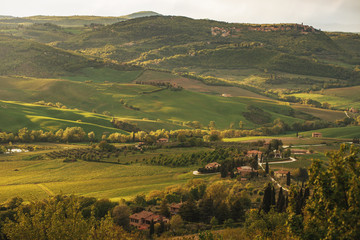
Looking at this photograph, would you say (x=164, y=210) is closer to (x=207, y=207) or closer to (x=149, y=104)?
(x=207, y=207)

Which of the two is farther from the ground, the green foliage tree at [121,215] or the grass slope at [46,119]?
the grass slope at [46,119]

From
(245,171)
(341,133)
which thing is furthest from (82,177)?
(341,133)

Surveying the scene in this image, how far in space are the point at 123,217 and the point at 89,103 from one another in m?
127

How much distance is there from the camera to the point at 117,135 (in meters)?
129

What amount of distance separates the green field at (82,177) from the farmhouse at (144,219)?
1213 centimetres

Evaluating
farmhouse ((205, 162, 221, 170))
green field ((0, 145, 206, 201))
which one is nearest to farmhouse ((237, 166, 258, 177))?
farmhouse ((205, 162, 221, 170))

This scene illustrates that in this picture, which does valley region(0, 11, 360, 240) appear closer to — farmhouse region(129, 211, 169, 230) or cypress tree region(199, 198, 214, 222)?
cypress tree region(199, 198, 214, 222)

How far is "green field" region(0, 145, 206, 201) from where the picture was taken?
7938 centimetres

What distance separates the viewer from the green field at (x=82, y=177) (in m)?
79.4

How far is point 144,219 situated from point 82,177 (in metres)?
29.9

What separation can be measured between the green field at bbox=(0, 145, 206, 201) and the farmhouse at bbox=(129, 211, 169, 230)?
12.1m

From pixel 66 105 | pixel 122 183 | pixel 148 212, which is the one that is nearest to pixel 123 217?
pixel 148 212

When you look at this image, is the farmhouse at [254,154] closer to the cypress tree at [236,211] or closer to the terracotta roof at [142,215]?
the cypress tree at [236,211]

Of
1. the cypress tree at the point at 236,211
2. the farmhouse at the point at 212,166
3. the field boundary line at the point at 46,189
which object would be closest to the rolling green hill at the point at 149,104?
the farmhouse at the point at 212,166
